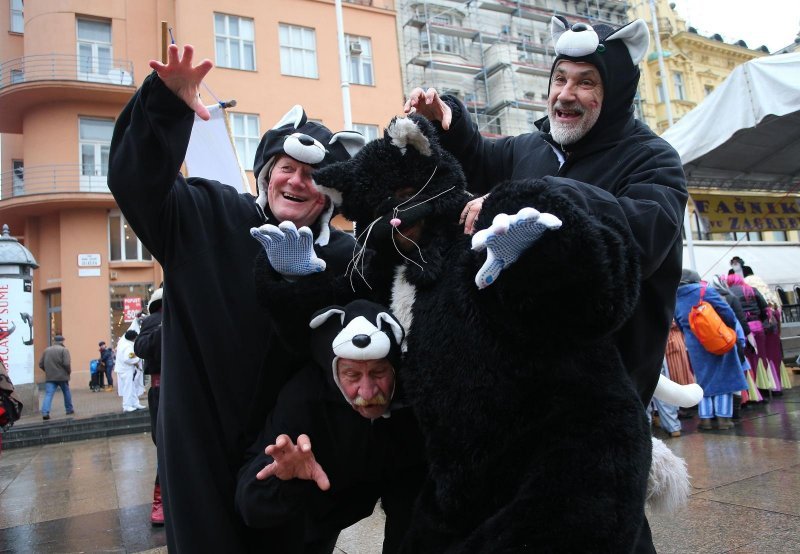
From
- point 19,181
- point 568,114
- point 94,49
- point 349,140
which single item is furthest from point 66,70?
point 568,114

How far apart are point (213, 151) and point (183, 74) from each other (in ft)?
3.13

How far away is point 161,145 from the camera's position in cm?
187

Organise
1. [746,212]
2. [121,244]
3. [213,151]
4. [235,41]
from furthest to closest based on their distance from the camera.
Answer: [235,41]
[121,244]
[746,212]
[213,151]

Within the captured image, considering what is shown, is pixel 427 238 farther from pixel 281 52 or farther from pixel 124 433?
pixel 281 52

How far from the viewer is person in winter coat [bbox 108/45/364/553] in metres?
1.87

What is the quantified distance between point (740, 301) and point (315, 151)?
7.87 m

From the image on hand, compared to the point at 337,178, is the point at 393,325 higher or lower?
lower

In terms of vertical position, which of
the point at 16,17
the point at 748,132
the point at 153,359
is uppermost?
the point at 16,17

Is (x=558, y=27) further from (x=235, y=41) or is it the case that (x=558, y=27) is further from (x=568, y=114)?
(x=235, y=41)

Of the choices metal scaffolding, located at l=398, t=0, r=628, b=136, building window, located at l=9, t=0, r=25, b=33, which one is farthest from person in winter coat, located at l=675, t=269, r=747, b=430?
building window, located at l=9, t=0, r=25, b=33

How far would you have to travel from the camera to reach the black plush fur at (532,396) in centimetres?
119

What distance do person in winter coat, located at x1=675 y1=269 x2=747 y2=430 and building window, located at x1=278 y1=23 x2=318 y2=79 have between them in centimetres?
1696

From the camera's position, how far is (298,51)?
21.0 metres

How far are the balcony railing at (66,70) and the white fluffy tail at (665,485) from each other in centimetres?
2140
